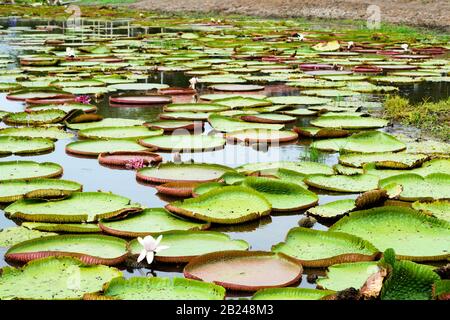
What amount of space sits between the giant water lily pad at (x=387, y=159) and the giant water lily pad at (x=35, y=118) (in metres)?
2.22

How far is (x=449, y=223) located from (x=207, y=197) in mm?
1037

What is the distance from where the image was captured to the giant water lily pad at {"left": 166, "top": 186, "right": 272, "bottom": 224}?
2.90 metres

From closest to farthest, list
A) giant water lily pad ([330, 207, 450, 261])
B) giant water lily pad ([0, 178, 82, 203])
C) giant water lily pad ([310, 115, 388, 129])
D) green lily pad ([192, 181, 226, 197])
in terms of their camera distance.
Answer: giant water lily pad ([330, 207, 450, 261]) → giant water lily pad ([0, 178, 82, 203]) → green lily pad ([192, 181, 226, 197]) → giant water lily pad ([310, 115, 388, 129])

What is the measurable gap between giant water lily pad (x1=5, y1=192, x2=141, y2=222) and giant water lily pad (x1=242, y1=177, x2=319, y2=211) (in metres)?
0.60

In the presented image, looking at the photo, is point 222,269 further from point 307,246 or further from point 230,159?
point 230,159

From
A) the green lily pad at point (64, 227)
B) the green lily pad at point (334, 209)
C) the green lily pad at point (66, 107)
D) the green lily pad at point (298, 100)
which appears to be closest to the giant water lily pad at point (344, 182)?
the green lily pad at point (334, 209)

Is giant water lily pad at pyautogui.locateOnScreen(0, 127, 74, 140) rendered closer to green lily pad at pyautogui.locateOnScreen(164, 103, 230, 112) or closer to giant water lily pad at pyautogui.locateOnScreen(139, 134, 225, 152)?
giant water lily pad at pyautogui.locateOnScreen(139, 134, 225, 152)

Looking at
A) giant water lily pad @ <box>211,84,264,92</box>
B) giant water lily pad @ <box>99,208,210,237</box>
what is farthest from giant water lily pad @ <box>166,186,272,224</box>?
giant water lily pad @ <box>211,84,264,92</box>

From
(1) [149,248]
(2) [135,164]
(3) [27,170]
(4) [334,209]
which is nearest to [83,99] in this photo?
(2) [135,164]

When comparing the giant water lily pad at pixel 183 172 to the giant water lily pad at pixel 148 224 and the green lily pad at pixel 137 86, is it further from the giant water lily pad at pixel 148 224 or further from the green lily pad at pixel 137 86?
the green lily pad at pixel 137 86

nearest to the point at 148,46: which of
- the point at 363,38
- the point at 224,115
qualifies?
the point at 363,38

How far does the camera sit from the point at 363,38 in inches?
491

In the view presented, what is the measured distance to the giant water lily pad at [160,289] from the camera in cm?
216

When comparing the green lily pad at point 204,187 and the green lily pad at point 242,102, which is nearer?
the green lily pad at point 204,187
